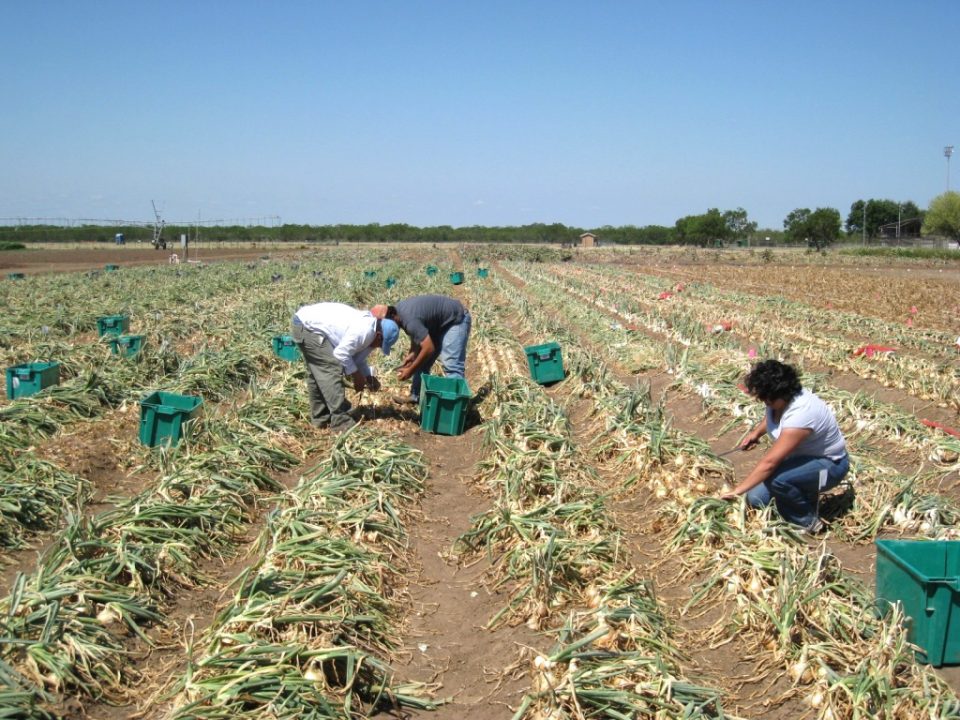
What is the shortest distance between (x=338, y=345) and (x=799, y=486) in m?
4.02

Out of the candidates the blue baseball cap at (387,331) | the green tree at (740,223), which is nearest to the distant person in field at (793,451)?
the blue baseball cap at (387,331)

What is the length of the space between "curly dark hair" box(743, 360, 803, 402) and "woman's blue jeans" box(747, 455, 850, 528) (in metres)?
0.53

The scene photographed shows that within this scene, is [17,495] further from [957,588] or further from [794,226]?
[794,226]

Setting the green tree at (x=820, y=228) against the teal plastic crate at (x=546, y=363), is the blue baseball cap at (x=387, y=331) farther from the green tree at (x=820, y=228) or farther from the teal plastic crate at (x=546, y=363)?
the green tree at (x=820, y=228)

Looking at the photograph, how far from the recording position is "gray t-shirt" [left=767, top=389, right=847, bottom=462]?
4766 mm

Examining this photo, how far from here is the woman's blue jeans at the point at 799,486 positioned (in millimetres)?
4969

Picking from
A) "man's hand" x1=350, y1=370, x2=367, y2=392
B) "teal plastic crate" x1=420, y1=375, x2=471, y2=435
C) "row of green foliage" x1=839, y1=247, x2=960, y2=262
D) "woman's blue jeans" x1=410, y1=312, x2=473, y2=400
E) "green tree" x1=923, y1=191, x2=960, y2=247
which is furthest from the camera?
"green tree" x1=923, y1=191, x2=960, y2=247

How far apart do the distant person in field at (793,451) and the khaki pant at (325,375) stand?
3.77 m

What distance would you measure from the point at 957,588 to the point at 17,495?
579cm

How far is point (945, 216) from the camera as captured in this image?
62750mm

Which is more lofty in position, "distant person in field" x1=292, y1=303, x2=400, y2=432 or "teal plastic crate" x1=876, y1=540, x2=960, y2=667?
"distant person in field" x1=292, y1=303, x2=400, y2=432

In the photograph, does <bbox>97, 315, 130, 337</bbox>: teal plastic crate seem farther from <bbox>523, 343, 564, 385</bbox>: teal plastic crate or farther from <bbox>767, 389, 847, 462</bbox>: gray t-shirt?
<bbox>767, 389, 847, 462</bbox>: gray t-shirt

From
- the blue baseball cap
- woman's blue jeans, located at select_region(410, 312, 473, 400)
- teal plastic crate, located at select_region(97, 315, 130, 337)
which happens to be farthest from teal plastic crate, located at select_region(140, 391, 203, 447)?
teal plastic crate, located at select_region(97, 315, 130, 337)

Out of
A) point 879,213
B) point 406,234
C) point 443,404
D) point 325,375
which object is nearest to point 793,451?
point 443,404
